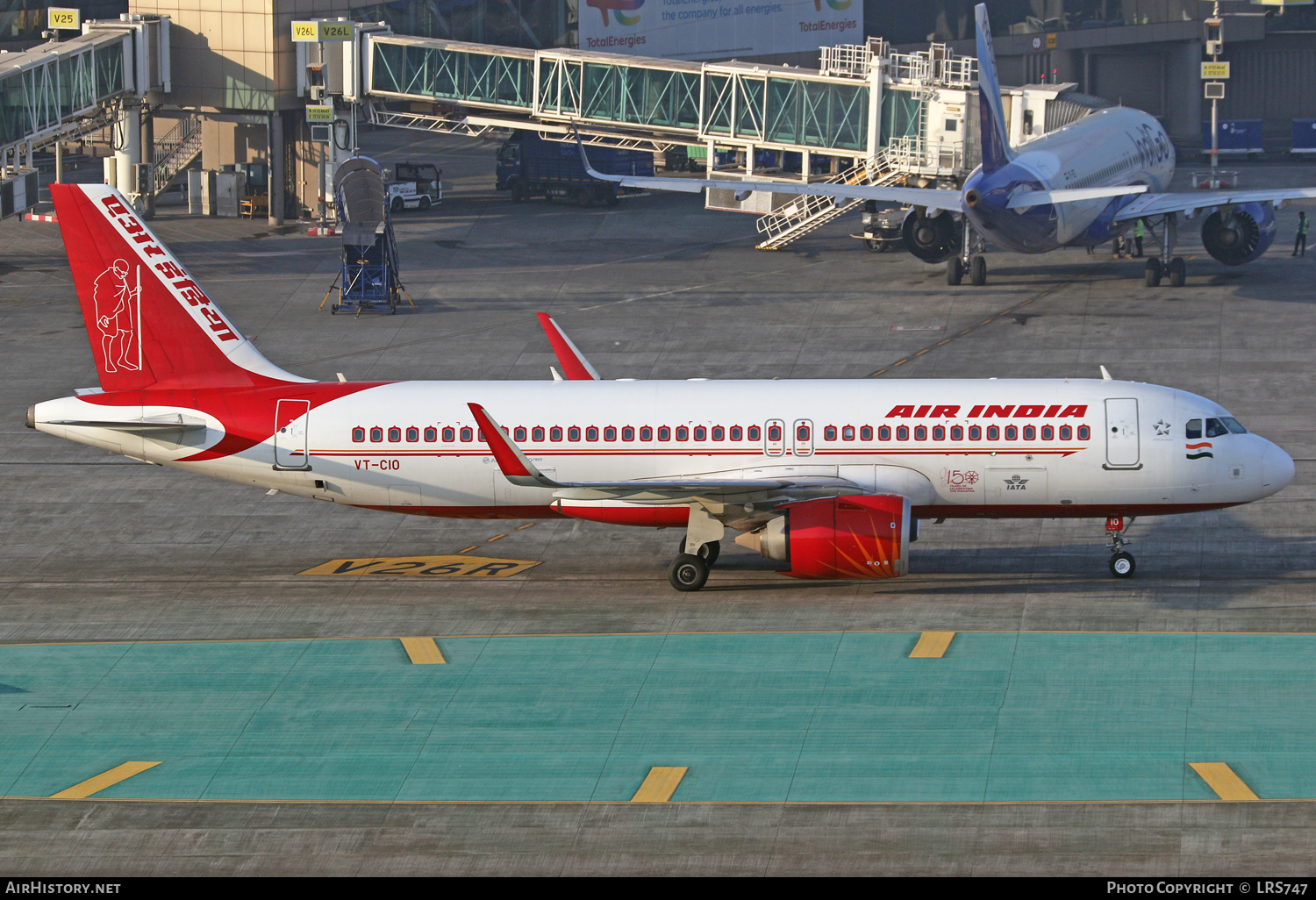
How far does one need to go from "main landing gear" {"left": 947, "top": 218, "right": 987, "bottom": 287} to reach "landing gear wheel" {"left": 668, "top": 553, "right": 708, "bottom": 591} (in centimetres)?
3716

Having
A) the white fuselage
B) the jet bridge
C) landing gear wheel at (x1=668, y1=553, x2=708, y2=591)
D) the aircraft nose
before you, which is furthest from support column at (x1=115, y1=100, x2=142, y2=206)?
the aircraft nose

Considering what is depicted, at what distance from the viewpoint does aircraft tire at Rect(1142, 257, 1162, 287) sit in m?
68.3

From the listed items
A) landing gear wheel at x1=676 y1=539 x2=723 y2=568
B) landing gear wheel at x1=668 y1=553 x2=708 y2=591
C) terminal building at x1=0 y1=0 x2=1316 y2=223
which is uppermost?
terminal building at x1=0 y1=0 x2=1316 y2=223

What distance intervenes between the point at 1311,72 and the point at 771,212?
5854 centimetres

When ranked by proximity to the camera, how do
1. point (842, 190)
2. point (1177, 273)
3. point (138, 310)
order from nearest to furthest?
point (138, 310) → point (1177, 273) → point (842, 190)

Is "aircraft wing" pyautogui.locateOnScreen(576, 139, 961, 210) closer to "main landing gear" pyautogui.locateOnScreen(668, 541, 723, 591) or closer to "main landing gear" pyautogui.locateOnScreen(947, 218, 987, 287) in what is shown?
"main landing gear" pyautogui.locateOnScreen(947, 218, 987, 287)

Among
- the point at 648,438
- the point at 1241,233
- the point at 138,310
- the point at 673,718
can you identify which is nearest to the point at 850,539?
the point at 648,438

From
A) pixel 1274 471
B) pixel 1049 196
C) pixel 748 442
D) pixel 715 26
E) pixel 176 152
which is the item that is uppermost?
pixel 715 26

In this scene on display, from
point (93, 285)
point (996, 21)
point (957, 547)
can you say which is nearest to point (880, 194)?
point (957, 547)

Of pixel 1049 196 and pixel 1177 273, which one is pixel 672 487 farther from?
pixel 1177 273

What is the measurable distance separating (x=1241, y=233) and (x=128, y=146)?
55502 mm

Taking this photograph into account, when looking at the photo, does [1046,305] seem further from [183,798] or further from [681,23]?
[681,23]

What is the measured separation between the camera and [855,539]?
34062mm

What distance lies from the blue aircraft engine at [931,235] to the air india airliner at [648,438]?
3541 cm
